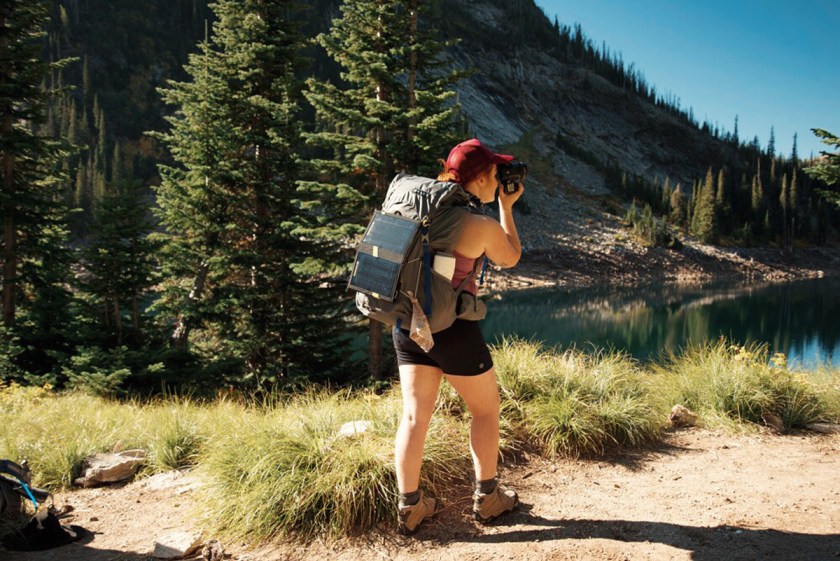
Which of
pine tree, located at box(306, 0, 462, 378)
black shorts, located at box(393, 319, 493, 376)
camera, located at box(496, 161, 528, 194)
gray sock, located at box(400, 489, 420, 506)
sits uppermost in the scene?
pine tree, located at box(306, 0, 462, 378)

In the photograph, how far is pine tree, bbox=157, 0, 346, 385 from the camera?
11.4m

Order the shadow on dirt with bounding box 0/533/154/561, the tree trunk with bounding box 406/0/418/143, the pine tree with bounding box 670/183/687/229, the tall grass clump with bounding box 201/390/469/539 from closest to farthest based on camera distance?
the shadow on dirt with bounding box 0/533/154/561 → the tall grass clump with bounding box 201/390/469/539 → the tree trunk with bounding box 406/0/418/143 → the pine tree with bounding box 670/183/687/229

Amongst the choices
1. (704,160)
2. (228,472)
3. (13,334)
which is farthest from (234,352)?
(704,160)

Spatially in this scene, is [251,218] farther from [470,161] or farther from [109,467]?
[470,161]

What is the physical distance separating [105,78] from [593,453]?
10298 cm

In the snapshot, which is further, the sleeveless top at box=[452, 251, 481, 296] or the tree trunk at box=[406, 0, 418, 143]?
the tree trunk at box=[406, 0, 418, 143]

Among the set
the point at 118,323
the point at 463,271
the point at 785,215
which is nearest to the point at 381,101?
the point at 118,323

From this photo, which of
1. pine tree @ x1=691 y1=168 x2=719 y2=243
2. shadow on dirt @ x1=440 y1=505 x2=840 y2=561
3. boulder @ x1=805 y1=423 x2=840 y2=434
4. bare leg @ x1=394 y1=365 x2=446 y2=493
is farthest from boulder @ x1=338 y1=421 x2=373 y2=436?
pine tree @ x1=691 y1=168 x2=719 y2=243

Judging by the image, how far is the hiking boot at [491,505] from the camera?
8.82 ft

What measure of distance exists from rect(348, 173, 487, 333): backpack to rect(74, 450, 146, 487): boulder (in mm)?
2533

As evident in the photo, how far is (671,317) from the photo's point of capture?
4022cm

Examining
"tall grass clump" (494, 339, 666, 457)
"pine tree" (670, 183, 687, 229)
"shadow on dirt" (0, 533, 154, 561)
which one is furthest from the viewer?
"pine tree" (670, 183, 687, 229)

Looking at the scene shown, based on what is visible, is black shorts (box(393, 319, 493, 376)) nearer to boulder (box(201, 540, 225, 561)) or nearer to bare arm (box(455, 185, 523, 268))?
bare arm (box(455, 185, 523, 268))

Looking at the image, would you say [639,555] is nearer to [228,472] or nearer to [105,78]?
[228,472]
